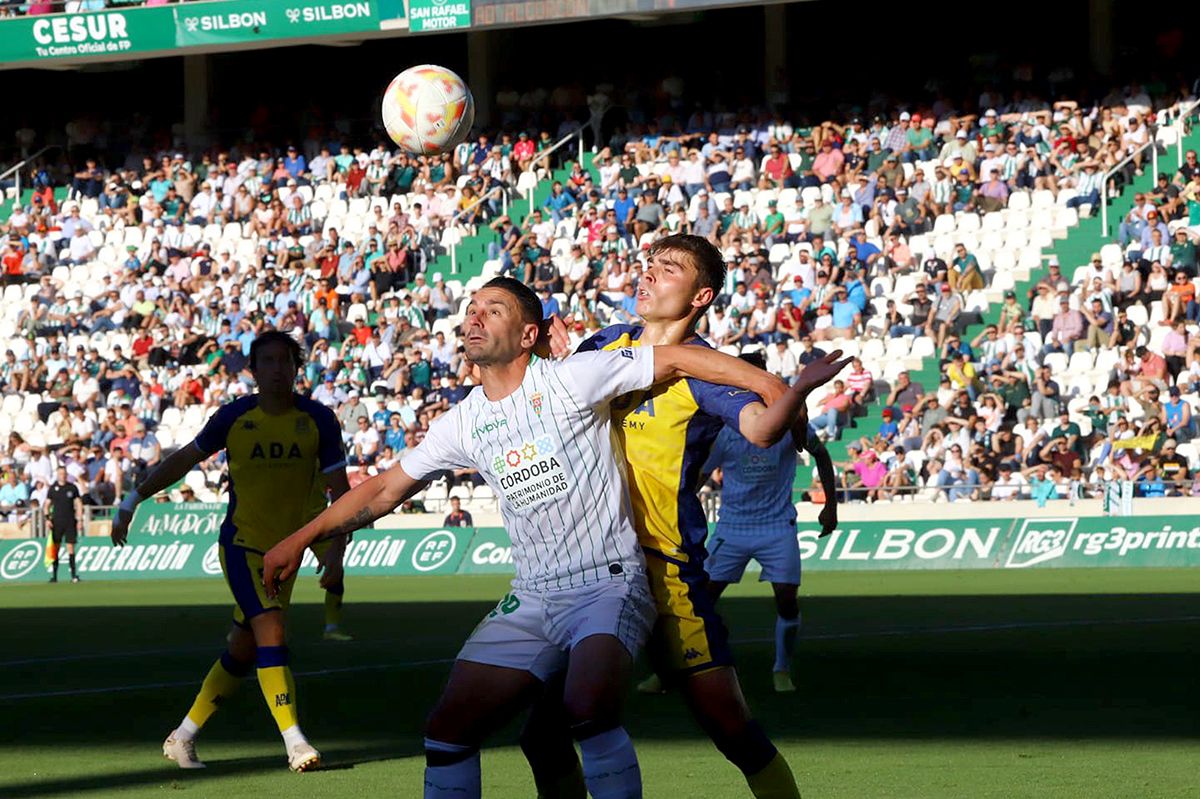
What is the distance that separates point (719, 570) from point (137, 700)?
12.9 ft

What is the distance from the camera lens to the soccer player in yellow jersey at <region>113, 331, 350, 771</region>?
9.97 metres

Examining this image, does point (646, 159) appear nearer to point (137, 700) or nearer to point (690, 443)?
point (137, 700)

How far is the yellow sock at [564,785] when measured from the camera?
23.5 ft

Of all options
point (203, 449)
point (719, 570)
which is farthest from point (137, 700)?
point (719, 570)

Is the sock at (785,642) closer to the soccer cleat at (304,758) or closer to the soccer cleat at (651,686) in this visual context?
the soccer cleat at (651,686)

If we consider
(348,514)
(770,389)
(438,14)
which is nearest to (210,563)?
(438,14)

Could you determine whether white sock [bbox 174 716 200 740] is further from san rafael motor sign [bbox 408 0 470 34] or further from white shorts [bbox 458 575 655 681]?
san rafael motor sign [bbox 408 0 470 34]

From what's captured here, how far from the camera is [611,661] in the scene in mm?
6430

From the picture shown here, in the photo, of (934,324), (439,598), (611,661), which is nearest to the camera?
(611,661)

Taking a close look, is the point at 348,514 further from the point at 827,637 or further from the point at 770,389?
the point at 827,637

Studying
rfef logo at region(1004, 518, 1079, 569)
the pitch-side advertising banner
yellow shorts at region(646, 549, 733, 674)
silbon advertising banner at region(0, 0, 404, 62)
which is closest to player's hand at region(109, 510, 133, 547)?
yellow shorts at region(646, 549, 733, 674)

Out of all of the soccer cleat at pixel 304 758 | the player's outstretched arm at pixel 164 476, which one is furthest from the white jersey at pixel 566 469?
the player's outstretched arm at pixel 164 476

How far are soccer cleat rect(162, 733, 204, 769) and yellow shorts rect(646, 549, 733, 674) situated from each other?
11.9 feet

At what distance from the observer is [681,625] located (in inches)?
271
